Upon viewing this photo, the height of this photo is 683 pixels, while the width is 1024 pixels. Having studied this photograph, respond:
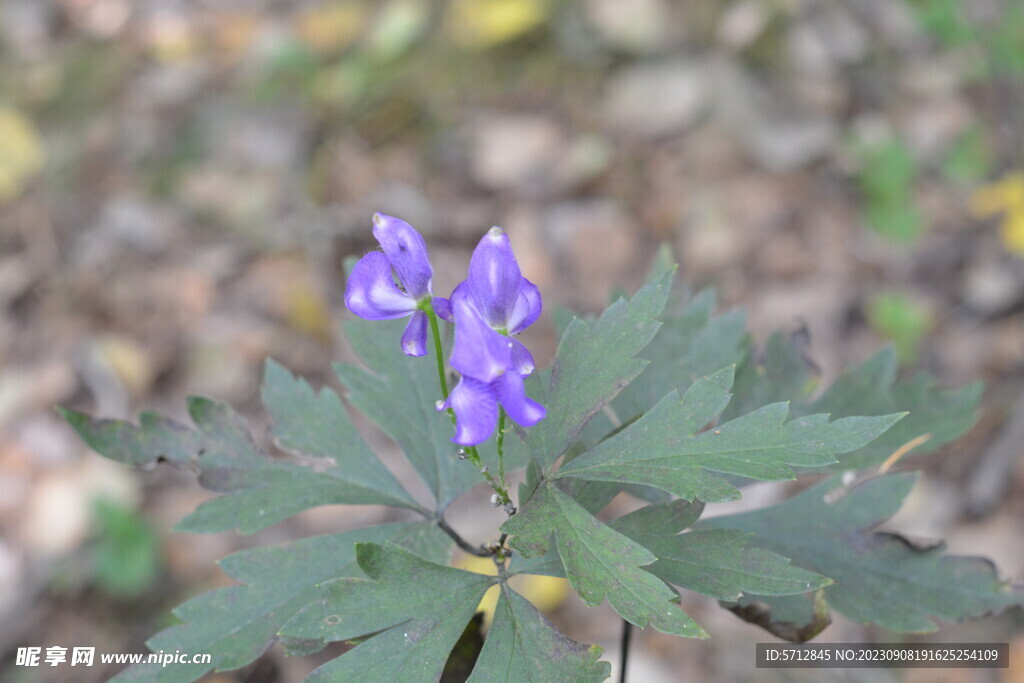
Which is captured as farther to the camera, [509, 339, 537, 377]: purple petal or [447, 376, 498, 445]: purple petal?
[509, 339, 537, 377]: purple petal

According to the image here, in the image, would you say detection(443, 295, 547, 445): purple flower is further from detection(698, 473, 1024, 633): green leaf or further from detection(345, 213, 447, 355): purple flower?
detection(698, 473, 1024, 633): green leaf

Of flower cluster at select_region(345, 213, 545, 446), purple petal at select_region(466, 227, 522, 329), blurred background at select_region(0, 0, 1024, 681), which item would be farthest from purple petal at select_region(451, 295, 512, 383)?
blurred background at select_region(0, 0, 1024, 681)

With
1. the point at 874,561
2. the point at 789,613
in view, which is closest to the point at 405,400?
the point at 789,613

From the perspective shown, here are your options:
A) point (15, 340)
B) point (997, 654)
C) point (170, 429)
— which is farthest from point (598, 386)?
point (15, 340)

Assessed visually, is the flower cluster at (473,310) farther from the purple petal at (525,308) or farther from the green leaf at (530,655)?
the green leaf at (530,655)

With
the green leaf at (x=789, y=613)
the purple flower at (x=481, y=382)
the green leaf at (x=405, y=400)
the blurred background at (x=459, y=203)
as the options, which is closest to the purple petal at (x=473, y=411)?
the purple flower at (x=481, y=382)
